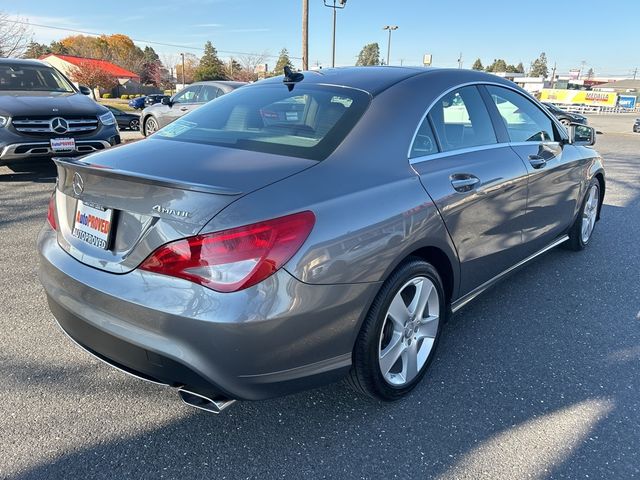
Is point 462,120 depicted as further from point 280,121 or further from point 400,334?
point 400,334

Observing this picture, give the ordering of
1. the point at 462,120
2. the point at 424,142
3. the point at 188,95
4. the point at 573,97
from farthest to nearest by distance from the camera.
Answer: the point at 573,97
the point at 188,95
the point at 462,120
the point at 424,142

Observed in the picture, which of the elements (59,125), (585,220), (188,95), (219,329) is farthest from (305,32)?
(219,329)

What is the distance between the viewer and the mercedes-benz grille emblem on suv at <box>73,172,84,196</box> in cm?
Answer: 212

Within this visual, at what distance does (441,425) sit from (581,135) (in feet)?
11.9

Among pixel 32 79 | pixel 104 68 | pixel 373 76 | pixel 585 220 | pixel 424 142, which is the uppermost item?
pixel 104 68

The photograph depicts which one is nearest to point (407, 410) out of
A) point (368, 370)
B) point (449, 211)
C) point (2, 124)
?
point (368, 370)

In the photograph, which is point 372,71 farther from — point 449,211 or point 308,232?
point 308,232

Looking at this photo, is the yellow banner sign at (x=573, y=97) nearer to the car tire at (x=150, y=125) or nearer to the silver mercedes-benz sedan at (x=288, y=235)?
the car tire at (x=150, y=125)

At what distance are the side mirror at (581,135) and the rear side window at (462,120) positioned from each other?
1.55 meters

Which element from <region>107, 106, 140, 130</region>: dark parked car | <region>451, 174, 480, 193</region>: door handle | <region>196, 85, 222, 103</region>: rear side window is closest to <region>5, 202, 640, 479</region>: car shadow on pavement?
<region>451, 174, 480, 193</region>: door handle

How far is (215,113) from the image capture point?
2.92 metres

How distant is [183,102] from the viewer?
1127 centimetres

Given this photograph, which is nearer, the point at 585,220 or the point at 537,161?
the point at 537,161

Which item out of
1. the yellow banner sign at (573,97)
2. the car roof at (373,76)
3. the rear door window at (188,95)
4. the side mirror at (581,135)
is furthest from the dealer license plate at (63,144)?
the yellow banner sign at (573,97)
